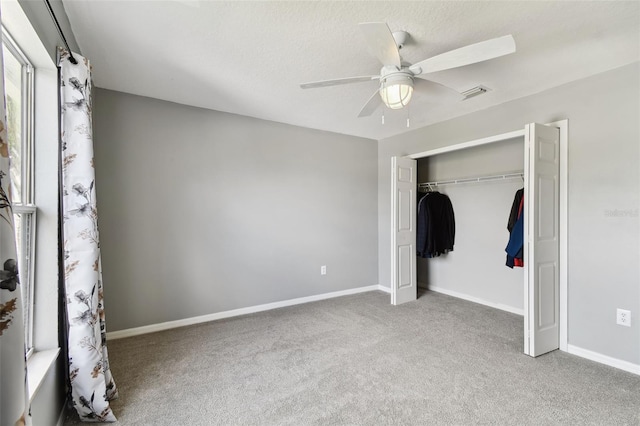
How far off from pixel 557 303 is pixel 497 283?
941 mm

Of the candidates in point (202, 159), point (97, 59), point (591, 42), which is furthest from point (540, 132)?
point (97, 59)

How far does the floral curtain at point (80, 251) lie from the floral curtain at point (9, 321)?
117cm

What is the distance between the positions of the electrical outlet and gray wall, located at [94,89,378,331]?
8.93 feet

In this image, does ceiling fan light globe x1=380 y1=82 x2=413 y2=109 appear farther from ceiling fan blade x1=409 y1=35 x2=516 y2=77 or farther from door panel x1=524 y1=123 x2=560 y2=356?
door panel x1=524 y1=123 x2=560 y2=356

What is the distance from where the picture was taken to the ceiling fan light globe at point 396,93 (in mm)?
1841

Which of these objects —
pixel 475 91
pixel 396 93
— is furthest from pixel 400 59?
pixel 475 91

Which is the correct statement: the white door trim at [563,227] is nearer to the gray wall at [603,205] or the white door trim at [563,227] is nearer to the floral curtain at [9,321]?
the gray wall at [603,205]

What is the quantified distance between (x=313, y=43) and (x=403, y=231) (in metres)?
2.55

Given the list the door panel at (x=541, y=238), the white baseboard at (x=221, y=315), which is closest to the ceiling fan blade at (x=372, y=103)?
the door panel at (x=541, y=238)

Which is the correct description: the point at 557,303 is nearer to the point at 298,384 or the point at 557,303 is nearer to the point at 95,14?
the point at 298,384

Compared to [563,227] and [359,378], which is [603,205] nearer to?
[563,227]

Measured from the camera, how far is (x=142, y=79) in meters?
2.58

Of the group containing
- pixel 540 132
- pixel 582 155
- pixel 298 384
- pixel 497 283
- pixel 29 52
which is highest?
pixel 29 52

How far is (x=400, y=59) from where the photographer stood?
1.79m
